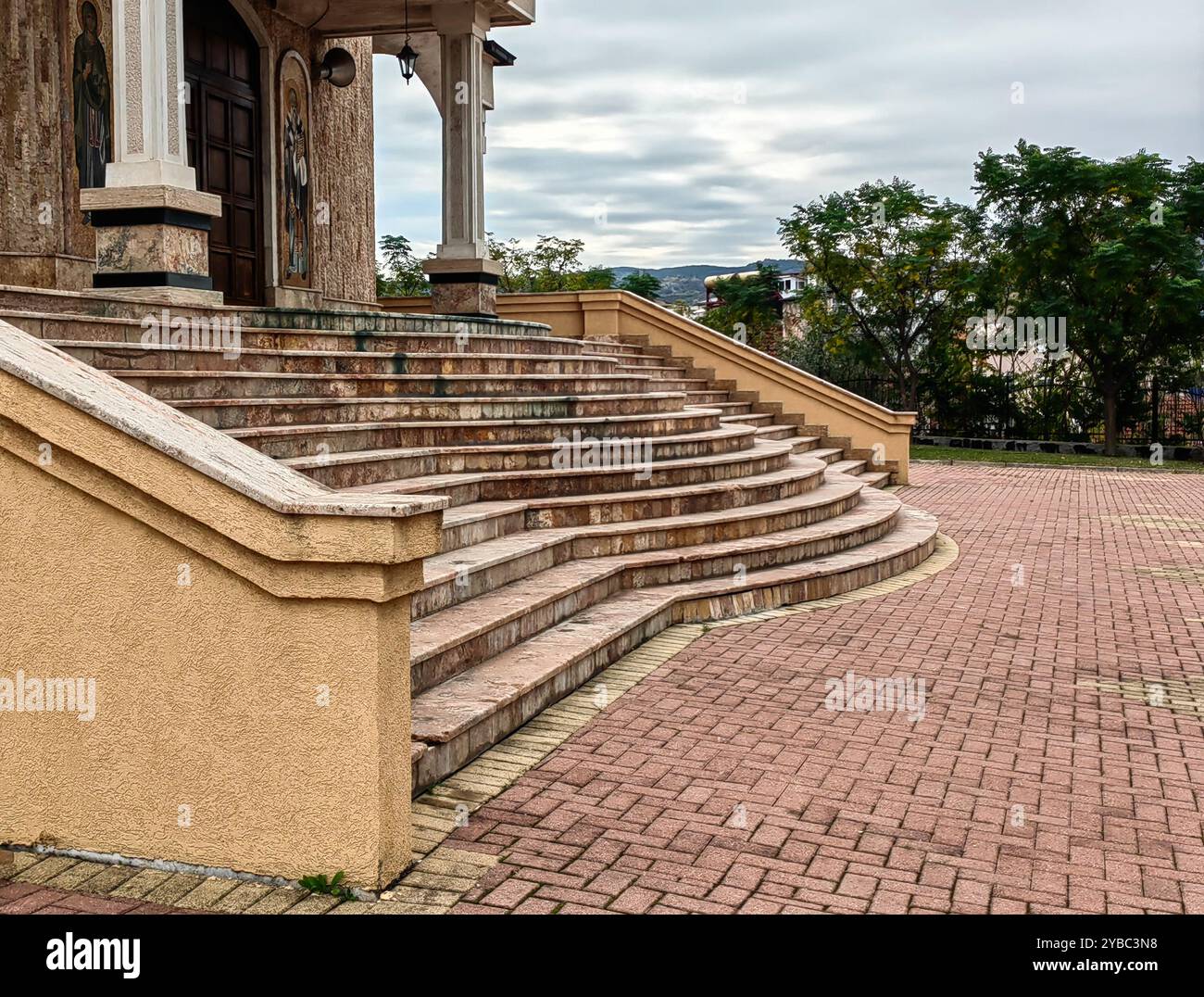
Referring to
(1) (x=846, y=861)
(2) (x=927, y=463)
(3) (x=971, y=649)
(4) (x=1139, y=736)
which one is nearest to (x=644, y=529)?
(3) (x=971, y=649)

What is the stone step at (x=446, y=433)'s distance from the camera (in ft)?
24.2

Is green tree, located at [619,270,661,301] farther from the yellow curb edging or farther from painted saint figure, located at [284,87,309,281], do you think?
the yellow curb edging

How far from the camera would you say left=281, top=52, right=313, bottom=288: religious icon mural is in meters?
15.3

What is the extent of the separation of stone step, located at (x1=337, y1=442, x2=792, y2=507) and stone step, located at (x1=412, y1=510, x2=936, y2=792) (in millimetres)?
1108

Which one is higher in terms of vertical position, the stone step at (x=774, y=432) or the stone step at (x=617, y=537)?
the stone step at (x=774, y=432)

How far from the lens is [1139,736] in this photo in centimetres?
563

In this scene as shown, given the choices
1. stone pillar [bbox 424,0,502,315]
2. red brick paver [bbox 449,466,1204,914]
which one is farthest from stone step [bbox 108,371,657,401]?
stone pillar [bbox 424,0,502,315]

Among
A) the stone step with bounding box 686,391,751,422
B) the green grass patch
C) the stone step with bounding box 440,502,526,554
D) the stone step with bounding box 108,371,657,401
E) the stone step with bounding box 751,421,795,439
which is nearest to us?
the stone step with bounding box 440,502,526,554

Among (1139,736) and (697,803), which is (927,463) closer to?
(1139,736)

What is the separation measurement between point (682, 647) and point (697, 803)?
8.46ft

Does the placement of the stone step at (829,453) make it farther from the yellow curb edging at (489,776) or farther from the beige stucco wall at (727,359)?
the yellow curb edging at (489,776)

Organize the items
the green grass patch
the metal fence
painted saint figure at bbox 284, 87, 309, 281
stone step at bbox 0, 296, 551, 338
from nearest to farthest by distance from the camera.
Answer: stone step at bbox 0, 296, 551, 338 → painted saint figure at bbox 284, 87, 309, 281 → the green grass patch → the metal fence

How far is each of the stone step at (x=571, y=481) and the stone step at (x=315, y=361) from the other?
4.73 ft

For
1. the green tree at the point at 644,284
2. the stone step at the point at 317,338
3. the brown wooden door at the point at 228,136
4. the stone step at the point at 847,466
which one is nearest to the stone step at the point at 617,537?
the stone step at the point at 317,338
